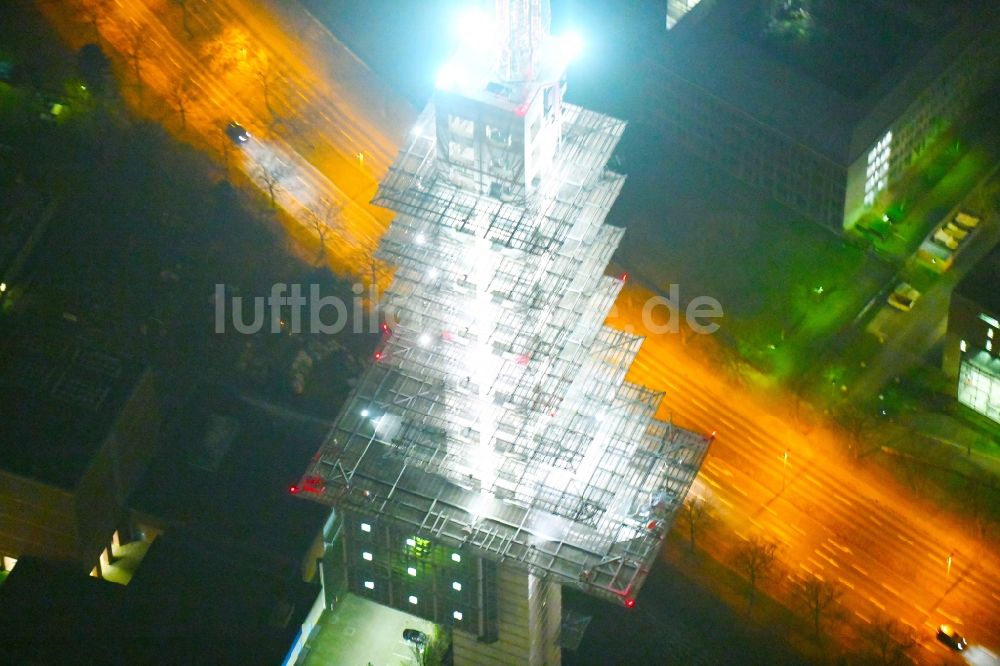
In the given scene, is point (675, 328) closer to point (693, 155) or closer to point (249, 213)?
point (693, 155)

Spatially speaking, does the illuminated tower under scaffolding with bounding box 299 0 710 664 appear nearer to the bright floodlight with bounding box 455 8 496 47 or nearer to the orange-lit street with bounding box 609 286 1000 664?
the bright floodlight with bounding box 455 8 496 47

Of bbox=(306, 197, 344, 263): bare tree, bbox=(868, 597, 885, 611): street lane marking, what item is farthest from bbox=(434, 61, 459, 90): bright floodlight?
bbox=(868, 597, 885, 611): street lane marking

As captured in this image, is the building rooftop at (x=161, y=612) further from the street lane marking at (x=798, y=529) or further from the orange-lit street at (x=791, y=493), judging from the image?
the street lane marking at (x=798, y=529)

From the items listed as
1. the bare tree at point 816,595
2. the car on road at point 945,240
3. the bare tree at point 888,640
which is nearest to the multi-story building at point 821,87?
the car on road at point 945,240

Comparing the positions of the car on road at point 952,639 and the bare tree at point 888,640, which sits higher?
the car on road at point 952,639

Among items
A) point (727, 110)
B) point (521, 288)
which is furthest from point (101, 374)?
point (727, 110)
